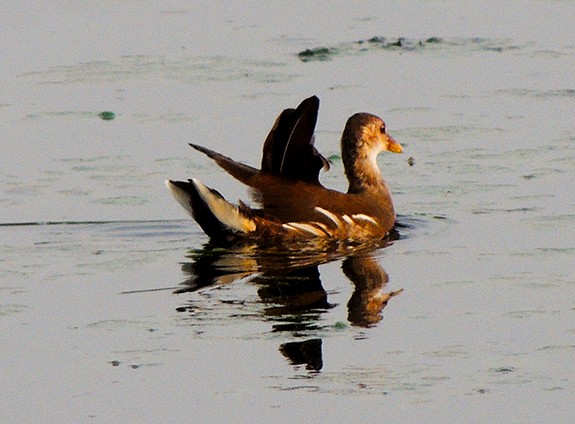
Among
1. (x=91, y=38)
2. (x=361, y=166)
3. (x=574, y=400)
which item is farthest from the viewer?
(x=91, y=38)

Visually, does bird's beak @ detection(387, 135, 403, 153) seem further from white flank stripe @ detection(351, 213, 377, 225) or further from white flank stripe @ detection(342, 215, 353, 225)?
white flank stripe @ detection(342, 215, 353, 225)

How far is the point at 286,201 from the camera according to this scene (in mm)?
12148

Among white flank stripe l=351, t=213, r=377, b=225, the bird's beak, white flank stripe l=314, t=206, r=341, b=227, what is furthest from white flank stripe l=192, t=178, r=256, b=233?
the bird's beak

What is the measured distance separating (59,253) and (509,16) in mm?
8871

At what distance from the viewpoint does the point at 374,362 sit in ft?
29.6

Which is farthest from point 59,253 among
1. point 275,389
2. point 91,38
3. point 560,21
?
point 560,21

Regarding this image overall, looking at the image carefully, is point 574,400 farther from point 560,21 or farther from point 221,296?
point 560,21

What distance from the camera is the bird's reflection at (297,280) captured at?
980cm

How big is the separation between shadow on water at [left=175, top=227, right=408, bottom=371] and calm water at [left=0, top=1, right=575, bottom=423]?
0.09ft

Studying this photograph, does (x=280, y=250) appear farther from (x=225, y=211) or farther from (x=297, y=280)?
(x=297, y=280)

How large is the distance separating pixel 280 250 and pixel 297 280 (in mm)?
990

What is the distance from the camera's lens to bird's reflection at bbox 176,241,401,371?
32.1 feet

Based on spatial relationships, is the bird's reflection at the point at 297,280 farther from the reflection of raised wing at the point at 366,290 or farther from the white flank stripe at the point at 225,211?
the white flank stripe at the point at 225,211

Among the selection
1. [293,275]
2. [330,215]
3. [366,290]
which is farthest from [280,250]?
[366,290]
